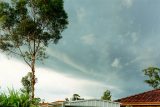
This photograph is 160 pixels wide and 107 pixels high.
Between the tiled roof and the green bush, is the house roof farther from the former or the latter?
the green bush

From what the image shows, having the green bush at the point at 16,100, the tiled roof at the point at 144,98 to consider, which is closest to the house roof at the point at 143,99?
the tiled roof at the point at 144,98

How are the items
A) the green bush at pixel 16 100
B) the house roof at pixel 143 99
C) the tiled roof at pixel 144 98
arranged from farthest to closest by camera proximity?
the tiled roof at pixel 144 98 < the house roof at pixel 143 99 < the green bush at pixel 16 100

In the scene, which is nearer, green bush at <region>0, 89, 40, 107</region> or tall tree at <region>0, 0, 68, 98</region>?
green bush at <region>0, 89, 40, 107</region>

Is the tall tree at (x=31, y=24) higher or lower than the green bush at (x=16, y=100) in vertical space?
higher

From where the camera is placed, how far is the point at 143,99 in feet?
94.7

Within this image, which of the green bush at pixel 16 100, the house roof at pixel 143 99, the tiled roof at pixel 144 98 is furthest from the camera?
the tiled roof at pixel 144 98

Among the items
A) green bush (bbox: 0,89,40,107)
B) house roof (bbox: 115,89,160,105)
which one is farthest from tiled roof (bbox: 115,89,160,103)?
green bush (bbox: 0,89,40,107)

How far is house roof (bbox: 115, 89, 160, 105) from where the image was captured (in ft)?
92.4

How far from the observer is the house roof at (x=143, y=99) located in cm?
2816

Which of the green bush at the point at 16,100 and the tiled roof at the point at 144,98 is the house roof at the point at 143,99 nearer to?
the tiled roof at the point at 144,98

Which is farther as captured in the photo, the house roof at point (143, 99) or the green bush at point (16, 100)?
the house roof at point (143, 99)

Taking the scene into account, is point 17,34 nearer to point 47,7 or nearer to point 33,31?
point 33,31

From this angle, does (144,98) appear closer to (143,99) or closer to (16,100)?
(143,99)

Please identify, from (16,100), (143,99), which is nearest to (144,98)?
(143,99)
